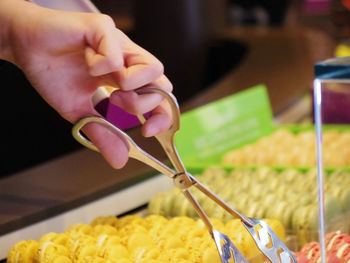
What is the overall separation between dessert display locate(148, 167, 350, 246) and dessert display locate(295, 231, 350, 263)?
16 centimetres

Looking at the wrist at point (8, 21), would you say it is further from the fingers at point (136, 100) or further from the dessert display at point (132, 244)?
the dessert display at point (132, 244)

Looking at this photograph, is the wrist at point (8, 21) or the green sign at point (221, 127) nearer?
the wrist at point (8, 21)

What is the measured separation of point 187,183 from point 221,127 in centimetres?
157

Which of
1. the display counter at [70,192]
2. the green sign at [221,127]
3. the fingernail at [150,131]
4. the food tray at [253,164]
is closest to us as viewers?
the fingernail at [150,131]

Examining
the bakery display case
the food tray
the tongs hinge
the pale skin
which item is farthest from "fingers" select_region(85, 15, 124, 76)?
the food tray

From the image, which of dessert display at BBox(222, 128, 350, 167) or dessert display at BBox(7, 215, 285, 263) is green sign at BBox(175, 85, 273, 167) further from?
dessert display at BBox(7, 215, 285, 263)

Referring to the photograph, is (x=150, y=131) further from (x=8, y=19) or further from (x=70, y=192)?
(x=70, y=192)

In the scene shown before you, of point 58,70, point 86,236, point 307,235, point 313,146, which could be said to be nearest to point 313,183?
point 307,235

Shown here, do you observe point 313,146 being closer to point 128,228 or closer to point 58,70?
point 128,228

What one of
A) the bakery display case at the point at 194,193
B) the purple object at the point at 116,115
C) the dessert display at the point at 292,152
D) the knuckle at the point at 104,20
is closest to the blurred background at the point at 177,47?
the purple object at the point at 116,115

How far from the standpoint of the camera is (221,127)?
292 centimetres

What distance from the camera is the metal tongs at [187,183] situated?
4.28ft

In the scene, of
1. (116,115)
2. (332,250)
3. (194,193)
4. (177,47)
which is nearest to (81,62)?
(116,115)

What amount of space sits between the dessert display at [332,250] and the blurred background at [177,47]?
0.84 metres
